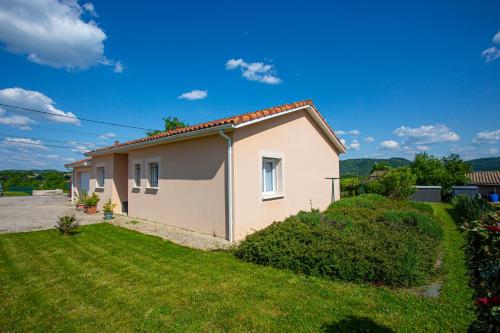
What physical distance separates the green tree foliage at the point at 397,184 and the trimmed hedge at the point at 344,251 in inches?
449

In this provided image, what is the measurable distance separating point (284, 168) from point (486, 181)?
46842 mm

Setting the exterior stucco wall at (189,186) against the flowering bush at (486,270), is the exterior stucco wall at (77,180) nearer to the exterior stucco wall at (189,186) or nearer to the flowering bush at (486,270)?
the exterior stucco wall at (189,186)

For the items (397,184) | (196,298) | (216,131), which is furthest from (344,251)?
(397,184)

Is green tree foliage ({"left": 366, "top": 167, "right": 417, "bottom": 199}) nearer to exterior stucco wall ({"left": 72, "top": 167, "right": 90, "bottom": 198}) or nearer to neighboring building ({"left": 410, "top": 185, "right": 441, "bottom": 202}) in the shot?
neighboring building ({"left": 410, "top": 185, "right": 441, "bottom": 202})

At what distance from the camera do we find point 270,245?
6.17m

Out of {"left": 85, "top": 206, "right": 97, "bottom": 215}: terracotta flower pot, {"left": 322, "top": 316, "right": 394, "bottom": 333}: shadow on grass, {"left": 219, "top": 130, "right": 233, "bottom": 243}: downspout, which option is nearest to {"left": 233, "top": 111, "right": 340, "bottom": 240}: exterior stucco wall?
{"left": 219, "top": 130, "right": 233, "bottom": 243}: downspout

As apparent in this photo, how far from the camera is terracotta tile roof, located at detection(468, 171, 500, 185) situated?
39.4 metres

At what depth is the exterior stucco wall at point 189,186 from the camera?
8258 millimetres

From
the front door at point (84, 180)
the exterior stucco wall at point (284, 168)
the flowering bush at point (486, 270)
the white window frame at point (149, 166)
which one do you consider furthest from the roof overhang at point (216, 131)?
the flowering bush at point (486, 270)

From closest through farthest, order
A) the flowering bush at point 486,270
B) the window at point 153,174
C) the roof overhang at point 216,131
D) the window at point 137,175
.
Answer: the flowering bush at point 486,270
the roof overhang at point 216,131
the window at point 153,174
the window at point 137,175

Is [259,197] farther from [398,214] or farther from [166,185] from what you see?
[398,214]

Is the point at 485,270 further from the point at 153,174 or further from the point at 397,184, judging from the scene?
the point at 397,184

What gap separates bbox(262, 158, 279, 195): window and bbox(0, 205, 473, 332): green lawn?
3.68 m

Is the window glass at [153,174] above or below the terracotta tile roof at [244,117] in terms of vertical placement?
below
